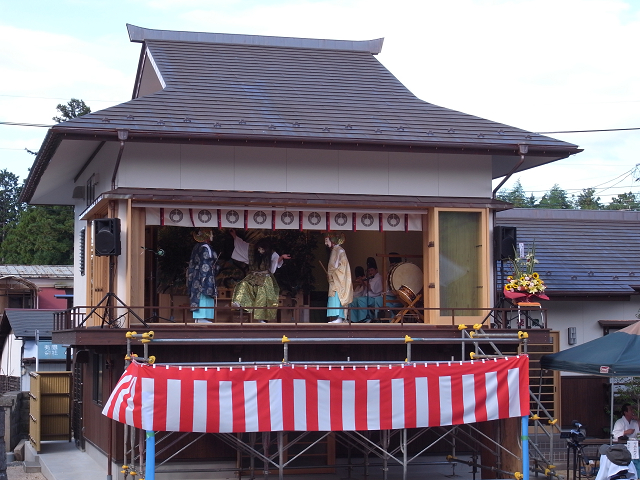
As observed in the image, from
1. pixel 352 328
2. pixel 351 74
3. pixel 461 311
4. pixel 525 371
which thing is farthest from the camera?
pixel 351 74

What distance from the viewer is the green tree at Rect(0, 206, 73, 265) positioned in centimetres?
5050

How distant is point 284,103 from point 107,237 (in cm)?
458

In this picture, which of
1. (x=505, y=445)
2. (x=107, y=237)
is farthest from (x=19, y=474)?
(x=505, y=445)

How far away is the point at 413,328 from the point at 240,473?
12.6ft

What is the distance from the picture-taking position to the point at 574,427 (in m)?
14.8

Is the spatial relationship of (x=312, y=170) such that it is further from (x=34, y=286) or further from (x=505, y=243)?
(x=34, y=286)

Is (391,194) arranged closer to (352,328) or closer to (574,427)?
(352,328)

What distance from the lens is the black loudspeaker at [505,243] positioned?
51.0 feet

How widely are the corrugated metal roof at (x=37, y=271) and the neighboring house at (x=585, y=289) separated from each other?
28.5m

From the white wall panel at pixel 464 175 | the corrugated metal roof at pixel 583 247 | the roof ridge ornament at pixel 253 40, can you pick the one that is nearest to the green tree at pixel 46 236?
the roof ridge ornament at pixel 253 40

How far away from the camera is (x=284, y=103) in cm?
1648

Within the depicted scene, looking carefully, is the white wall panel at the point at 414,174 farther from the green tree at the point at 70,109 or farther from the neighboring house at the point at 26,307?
the green tree at the point at 70,109

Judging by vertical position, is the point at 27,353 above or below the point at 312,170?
below

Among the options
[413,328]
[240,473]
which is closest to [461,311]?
[413,328]
